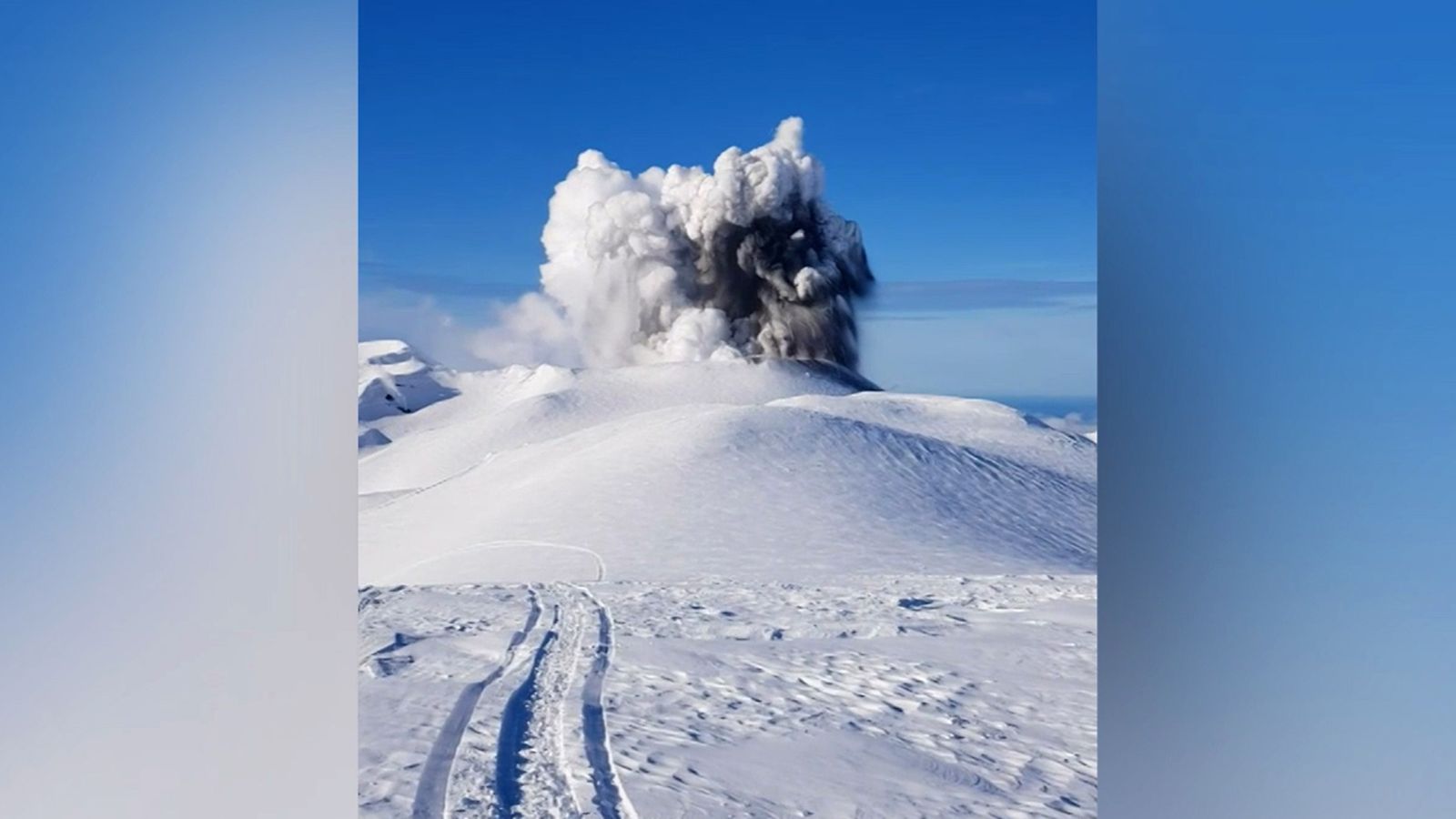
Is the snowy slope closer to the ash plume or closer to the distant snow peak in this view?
the distant snow peak

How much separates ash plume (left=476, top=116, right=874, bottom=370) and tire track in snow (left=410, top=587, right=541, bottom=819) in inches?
490

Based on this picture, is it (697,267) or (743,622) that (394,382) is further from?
(743,622)

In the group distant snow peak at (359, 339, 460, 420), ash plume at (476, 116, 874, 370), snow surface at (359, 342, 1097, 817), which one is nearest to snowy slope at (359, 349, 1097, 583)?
snow surface at (359, 342, 1097, 817)

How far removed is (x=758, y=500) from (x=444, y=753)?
5.63 metres

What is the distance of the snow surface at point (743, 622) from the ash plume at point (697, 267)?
180 inches

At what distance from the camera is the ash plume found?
17.0m

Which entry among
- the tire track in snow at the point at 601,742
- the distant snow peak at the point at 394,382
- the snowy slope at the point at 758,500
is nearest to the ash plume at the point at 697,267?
the distant snow peak at the point at 394,382

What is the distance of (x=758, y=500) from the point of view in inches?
352
